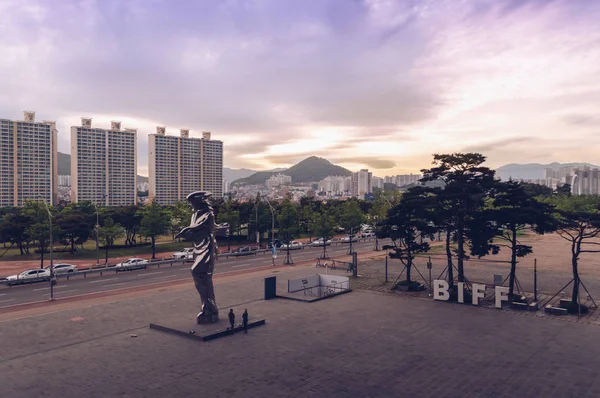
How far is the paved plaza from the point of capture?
18.6 meters

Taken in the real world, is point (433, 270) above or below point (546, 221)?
below

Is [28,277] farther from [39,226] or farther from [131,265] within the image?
[39,226]

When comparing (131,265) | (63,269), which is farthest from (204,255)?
(63,269)

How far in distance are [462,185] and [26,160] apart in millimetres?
127001

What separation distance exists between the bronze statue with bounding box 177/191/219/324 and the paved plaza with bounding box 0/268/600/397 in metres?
2.72

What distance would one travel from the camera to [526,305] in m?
32.2


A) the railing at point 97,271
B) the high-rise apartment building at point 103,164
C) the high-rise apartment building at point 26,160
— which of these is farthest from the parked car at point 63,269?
the high-rise apartment building at point 103,164

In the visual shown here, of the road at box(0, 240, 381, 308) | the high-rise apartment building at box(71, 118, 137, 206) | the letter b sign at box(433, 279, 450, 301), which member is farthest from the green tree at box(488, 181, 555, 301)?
the high-rise apartment building at box(71, 118, 137, 206)

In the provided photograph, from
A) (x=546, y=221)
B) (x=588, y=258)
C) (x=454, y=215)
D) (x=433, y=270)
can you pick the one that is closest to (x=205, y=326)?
(x=454, y=215)

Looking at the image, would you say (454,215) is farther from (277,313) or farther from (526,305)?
(277,313)

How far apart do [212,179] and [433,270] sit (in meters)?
132

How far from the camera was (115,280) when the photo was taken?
45875 mm

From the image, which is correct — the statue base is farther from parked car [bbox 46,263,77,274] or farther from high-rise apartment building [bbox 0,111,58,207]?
high-rise apartment building [bbox 0,111,58,207]

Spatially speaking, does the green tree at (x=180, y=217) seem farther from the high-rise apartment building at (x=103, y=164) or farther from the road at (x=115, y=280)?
the high-rise apartment building at (x=103, y=164)
